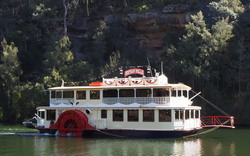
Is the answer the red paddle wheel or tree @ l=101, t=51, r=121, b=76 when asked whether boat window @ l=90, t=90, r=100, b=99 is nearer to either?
the red paddle wheel

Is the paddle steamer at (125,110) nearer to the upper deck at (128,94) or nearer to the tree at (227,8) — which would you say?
the upper deck at (128,94)

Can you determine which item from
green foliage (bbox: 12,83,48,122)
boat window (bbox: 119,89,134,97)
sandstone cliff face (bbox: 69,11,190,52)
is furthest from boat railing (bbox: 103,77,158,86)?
sandstone cliff face (bbox: 69,11,190,52)

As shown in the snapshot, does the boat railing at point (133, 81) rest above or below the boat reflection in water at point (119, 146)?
above

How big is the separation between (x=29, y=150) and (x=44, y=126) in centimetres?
868

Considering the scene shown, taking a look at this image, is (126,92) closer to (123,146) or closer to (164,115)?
(164,115)

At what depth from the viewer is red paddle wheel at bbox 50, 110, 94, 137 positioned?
32906mm

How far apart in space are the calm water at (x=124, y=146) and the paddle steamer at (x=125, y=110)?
1240 millimetres

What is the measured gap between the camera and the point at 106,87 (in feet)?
109

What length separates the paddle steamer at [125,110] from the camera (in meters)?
31.3

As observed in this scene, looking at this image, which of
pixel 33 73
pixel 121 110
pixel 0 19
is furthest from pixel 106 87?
pixel 0 19

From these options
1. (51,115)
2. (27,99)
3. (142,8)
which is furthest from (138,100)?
(142,8)

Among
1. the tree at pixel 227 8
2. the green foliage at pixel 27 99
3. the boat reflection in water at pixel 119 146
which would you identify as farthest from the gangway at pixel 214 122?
the green foliage at pixel 27 99

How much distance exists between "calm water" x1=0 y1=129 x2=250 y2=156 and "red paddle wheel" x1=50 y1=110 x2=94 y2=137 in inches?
47.3

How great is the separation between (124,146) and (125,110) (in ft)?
17.1
